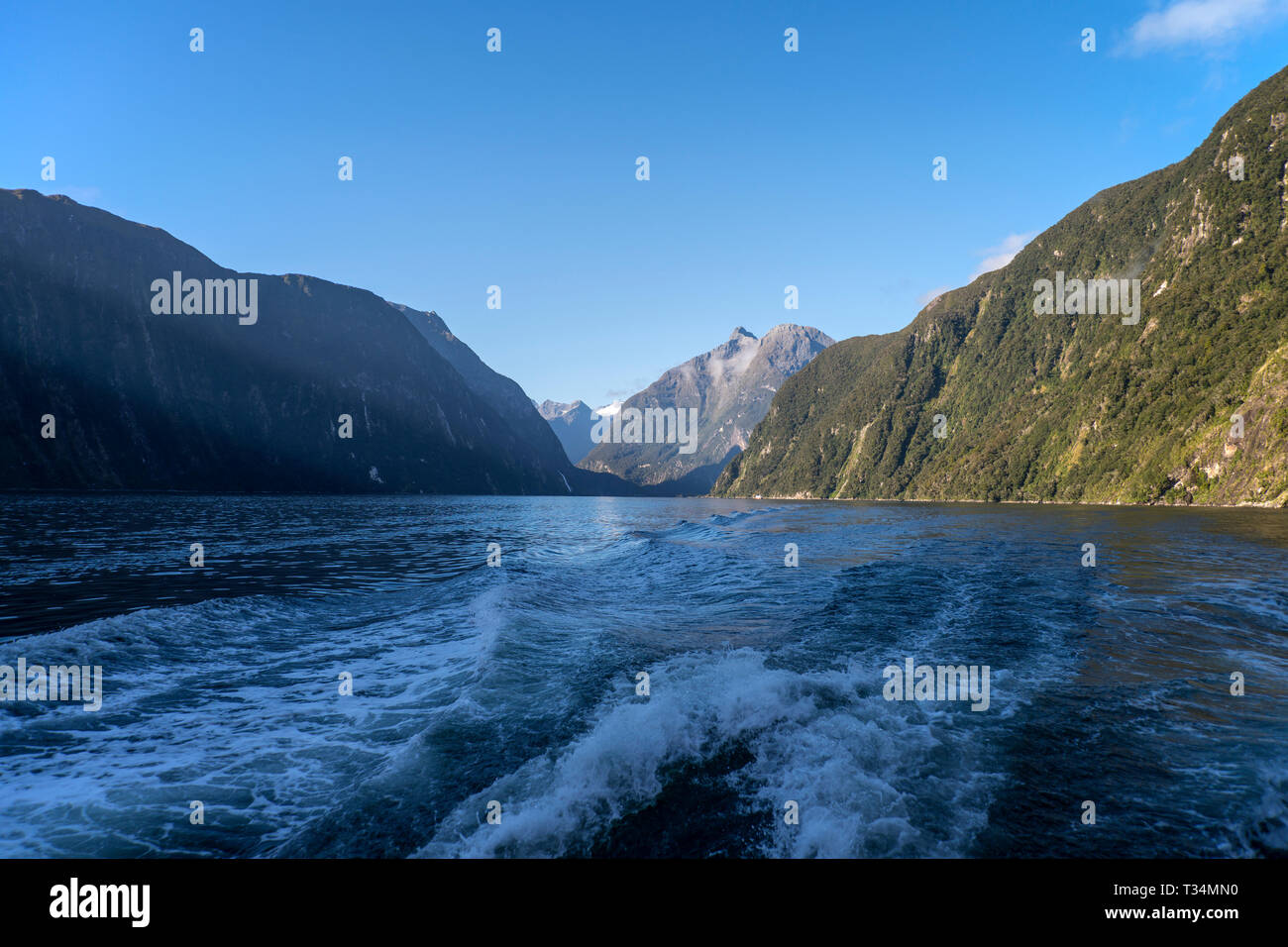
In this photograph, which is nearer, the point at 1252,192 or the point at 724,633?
the point at 724,633

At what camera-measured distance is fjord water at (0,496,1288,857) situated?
732 centimetres

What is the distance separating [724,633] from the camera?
17.5m

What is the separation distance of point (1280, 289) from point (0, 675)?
705 ft

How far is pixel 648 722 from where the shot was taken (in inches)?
411

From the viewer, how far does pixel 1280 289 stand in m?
133

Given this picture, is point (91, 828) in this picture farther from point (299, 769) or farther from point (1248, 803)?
point (1248, 803)

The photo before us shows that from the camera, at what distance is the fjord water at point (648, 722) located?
7.32 metres

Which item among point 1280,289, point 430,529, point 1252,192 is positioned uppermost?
point 1252,192

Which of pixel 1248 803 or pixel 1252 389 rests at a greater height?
pixel 1252 389
